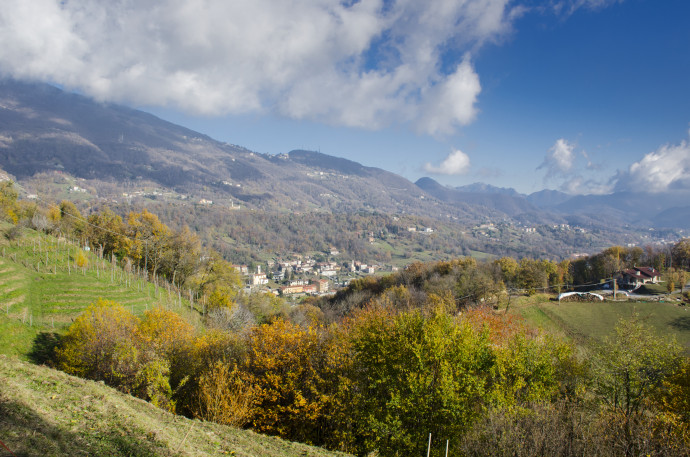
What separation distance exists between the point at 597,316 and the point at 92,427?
5634cm

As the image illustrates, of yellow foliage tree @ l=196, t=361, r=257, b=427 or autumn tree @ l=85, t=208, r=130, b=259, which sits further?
autumn tree @ l=85, t=208, r=130, b=259

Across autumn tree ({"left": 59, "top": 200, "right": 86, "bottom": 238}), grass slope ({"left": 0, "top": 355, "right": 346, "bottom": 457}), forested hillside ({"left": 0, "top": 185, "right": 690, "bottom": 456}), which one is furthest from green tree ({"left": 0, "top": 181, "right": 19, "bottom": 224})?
grass slope ({"left": 0, "top": 355, "right": 346, "bottom": 457})

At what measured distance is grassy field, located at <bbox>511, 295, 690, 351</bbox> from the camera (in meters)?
40.1

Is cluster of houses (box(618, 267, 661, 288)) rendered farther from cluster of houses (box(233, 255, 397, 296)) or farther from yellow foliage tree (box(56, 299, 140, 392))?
cluster of houses (box(233, 255, 397, 296))

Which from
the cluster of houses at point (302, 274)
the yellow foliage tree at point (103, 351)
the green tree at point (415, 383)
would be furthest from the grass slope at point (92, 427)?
the cluster of houses at point (302, 274)

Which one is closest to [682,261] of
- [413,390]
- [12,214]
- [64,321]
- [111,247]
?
[413,390]

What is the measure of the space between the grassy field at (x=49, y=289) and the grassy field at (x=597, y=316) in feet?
149

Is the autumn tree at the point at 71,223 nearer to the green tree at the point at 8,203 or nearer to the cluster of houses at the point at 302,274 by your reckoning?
the green tree at the point at 8,203

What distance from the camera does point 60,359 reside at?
2148 cm

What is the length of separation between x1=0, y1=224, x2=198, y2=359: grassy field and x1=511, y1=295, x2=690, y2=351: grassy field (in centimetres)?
4557

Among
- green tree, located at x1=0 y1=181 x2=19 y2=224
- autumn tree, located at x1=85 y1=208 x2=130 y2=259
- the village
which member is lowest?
the village

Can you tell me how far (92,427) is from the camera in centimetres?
970

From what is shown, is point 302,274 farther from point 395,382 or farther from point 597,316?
point 395,382

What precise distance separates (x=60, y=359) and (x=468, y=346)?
82.5 ft
